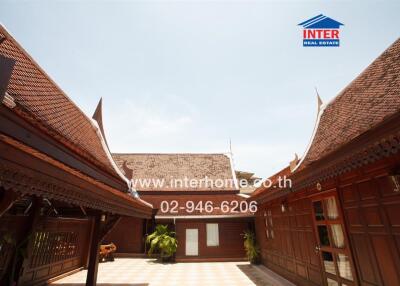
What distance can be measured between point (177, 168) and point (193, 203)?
3.37m

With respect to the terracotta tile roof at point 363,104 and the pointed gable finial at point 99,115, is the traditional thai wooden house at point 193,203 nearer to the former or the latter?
the pointed gable finial at point 99,115

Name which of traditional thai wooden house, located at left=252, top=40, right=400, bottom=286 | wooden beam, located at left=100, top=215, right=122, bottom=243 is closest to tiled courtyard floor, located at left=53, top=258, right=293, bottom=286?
traditional thai wooden house, located at left=252, top=40, right=400, bottom=286

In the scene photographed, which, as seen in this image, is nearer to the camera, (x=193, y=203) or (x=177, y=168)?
(x=193, y=203)

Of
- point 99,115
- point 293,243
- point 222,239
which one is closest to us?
point 293,243

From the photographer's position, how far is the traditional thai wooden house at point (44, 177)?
2.21 meters

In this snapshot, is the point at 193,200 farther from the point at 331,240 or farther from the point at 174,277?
the point at 331,240

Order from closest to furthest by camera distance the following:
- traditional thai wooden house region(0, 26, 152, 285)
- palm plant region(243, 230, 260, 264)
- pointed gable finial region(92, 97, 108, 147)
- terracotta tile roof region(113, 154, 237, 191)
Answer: traditional thai wooden house region(0, 26, 152, 285)
pointed gable finial region(92, 97, 108, 147)
palm plant region(243, 230, 260, 264)
terracotta tile roof region(113, 154, 237, 191)

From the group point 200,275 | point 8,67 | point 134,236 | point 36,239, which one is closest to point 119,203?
point 8,67

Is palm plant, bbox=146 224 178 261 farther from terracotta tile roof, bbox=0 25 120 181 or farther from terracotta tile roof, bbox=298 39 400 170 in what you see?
terracotta tile roof, bbox=298 39 400 170

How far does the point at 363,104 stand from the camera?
16.6ft

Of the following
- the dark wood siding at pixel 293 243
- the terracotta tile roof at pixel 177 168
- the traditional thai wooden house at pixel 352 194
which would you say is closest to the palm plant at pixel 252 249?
the dark wood siding at pixel 293 243

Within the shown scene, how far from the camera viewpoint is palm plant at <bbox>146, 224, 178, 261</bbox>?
12.0m

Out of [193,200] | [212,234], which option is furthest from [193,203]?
[212,234]

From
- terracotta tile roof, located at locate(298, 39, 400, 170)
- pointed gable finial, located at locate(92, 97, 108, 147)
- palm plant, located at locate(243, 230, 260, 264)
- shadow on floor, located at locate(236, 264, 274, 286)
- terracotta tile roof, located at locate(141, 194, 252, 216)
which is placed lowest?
shadow on floor, located at locate(236, 264, 274, 286)
